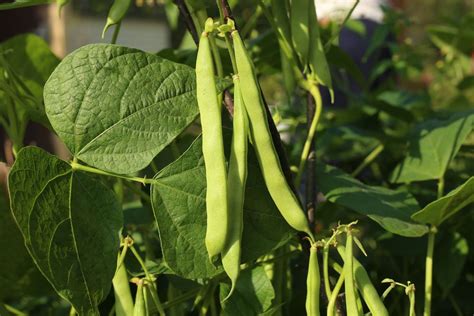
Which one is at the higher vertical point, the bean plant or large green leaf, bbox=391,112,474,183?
the bean plant

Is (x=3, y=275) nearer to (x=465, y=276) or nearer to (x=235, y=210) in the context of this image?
(x=235, y=210)

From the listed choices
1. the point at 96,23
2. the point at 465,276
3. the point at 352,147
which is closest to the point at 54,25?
the point at 96,23

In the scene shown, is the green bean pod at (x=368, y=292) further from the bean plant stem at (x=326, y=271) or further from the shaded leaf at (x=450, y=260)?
the shaded leaf at (x=450, y=260)

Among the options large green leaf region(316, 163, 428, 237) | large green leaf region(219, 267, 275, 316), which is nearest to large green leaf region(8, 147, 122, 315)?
large green leaf region(219, 267, 275, 316)

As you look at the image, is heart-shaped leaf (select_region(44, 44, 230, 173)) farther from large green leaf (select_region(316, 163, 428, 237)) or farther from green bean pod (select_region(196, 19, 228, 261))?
large green leaf (select_region(316, 163, 428, 237))

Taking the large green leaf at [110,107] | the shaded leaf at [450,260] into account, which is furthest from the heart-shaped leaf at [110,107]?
the shaded leaf at [450,260]

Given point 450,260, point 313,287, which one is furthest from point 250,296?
point 450,260

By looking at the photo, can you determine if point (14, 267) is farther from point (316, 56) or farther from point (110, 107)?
point (316, 56)
